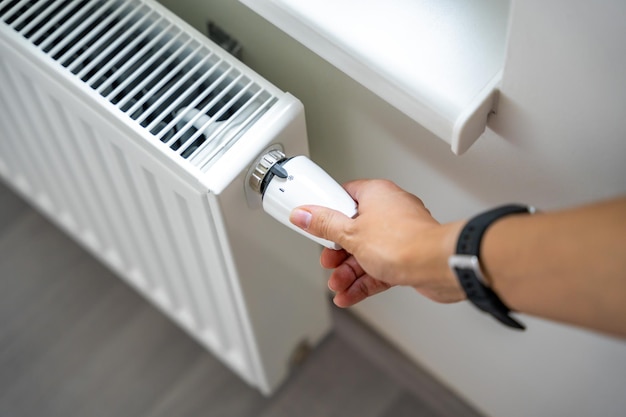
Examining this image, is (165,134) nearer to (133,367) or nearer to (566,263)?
(566,263)

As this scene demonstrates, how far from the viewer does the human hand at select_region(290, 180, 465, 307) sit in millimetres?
562

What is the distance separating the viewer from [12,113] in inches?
36.9

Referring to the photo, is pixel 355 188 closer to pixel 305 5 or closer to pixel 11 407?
pixel 305 5

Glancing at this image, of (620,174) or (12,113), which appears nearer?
(620,174)

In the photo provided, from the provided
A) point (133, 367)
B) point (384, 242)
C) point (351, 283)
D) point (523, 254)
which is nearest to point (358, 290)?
point (351, 283)

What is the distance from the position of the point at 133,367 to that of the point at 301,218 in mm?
640

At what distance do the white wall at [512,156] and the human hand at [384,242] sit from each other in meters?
0.09

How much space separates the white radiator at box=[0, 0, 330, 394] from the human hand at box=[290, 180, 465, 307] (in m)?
0.09

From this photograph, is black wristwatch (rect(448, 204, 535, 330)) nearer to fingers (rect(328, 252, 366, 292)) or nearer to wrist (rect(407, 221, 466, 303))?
wrist (rect(407, 221, 466, 303))

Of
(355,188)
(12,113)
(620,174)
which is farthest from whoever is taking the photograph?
(12,113)

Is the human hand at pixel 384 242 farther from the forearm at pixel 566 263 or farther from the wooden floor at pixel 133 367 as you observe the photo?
the wooden floor at pixel 133 367

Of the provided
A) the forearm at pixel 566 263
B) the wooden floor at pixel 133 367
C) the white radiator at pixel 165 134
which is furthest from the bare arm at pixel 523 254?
the wooden floor at pixel 133 367

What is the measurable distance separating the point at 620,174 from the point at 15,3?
0.56 meters

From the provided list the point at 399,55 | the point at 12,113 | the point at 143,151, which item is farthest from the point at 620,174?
the point at 12,113
